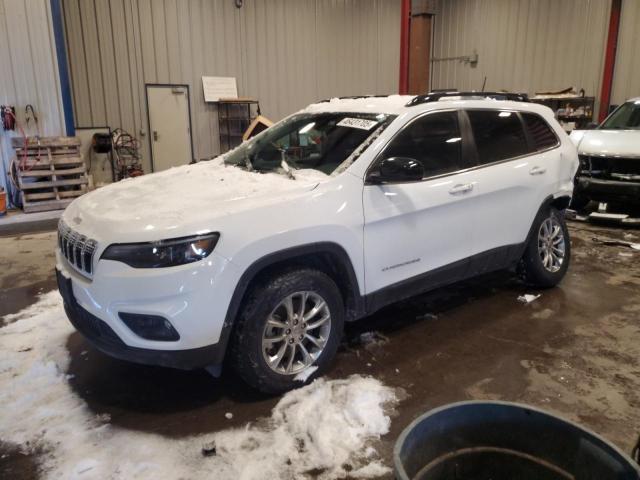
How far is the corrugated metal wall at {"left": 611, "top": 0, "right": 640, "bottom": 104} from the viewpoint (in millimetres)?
12211

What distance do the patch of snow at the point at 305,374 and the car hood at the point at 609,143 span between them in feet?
20.3

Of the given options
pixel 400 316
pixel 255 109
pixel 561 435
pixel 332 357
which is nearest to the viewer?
pixel 561 435

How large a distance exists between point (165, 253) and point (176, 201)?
47 centimetres

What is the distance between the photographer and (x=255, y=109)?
13.4 m

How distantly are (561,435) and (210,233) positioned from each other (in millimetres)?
1781

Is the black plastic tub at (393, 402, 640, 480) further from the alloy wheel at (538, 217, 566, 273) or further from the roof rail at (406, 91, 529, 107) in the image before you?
the alloy wheel at (538, 217, 566, 273)

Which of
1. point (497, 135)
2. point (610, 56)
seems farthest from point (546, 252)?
point (610, 56)

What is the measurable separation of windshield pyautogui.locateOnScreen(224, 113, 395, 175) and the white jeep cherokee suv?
0.6 inches

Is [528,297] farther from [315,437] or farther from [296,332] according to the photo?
[315,437]

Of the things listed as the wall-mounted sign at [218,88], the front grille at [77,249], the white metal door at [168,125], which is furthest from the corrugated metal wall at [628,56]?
the front grille at [77,249]

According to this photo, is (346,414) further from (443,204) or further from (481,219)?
(481,219)

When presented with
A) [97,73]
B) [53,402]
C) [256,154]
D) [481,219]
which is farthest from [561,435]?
[97,73]

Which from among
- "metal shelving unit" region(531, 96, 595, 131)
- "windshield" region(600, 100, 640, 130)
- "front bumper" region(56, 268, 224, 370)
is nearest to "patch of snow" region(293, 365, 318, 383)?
"front bumper" region(56, 268, 224, 370)

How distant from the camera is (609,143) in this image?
752 centimetres
